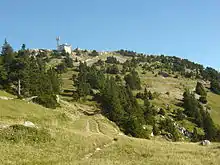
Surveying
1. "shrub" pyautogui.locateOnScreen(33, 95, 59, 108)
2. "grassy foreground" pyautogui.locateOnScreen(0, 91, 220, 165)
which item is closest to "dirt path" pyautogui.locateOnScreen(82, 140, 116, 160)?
"grassy foreground" pyautogui.locateOnScreen(0, 91, 220, 165)

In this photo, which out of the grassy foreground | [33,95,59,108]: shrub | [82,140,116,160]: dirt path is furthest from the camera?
[33,95,59,108]: shrub

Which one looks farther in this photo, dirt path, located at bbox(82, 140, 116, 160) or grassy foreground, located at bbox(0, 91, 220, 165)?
dirt path, located at bbox(82, 140, 116, 160)

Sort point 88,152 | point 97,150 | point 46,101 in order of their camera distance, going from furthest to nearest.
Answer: point 46,101 → point 97,150 → point 88,152

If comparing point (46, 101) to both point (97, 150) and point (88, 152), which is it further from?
point (88, 152)

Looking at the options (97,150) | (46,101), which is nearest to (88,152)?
(97,150)

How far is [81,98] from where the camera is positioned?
144 meters

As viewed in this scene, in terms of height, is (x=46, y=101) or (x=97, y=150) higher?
(x=46, y=101)

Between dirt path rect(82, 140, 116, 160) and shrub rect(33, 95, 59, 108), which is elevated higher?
shrub rect(33, 95, 59, 108)

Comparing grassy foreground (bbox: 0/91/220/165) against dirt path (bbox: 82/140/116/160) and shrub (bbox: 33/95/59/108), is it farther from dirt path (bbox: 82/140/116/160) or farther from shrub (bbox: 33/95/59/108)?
shrub (bbox: 33/95/59/108)

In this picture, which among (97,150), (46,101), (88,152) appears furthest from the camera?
(46,101)

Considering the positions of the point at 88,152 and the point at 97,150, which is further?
the point at 97,150

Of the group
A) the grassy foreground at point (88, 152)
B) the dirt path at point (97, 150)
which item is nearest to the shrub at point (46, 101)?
the grassy foreground at point (88, 152)

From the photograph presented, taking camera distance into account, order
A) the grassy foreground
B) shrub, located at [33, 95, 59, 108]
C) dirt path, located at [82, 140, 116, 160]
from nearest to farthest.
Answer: the grassy foreground, dirt path, located at [82, 140, 116, 160], shrub, located at [33, 95, 59, 108]

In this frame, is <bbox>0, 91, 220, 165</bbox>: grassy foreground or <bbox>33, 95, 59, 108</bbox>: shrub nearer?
<bbox>0, 91, 220, 165</bbox>: grassy foreground
